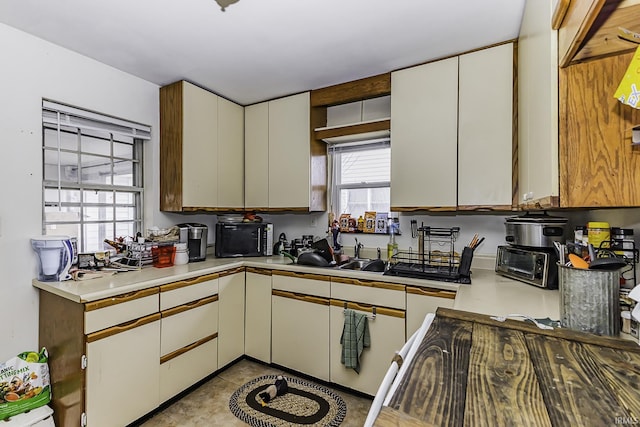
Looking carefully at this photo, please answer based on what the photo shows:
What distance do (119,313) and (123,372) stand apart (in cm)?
35

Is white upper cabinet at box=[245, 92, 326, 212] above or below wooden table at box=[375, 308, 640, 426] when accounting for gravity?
above

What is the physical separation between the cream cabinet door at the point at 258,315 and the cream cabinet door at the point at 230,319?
51 millimetres

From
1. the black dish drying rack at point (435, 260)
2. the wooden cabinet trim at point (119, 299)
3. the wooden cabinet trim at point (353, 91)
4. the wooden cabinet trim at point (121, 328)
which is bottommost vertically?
the wooden cabinet trim at point (121, 328)

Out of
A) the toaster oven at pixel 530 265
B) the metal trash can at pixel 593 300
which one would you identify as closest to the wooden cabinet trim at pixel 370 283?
the toaster oven at pixel 530 265

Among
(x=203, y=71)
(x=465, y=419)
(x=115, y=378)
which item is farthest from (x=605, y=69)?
(x=115, y=378)

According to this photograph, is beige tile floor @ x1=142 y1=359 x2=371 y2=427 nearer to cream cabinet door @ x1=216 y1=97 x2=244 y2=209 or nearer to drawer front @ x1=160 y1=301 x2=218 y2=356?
drawer front @ x1=160 y1=301 x2=218 y2=356

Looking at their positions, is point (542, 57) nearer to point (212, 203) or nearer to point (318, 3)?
point (318, 3)

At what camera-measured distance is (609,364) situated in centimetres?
81

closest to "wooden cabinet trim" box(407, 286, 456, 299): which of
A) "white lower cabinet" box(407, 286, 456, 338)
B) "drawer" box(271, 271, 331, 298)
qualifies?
"white lower cabinet" box(407, 286, 456, 338)

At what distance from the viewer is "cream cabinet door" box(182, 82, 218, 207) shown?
254 cm

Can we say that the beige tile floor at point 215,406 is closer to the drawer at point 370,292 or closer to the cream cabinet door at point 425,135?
the drawer at point 370,292

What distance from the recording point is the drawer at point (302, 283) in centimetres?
226

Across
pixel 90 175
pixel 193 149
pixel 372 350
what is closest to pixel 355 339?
pixel 372 350

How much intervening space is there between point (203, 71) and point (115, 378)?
2.16 metres
